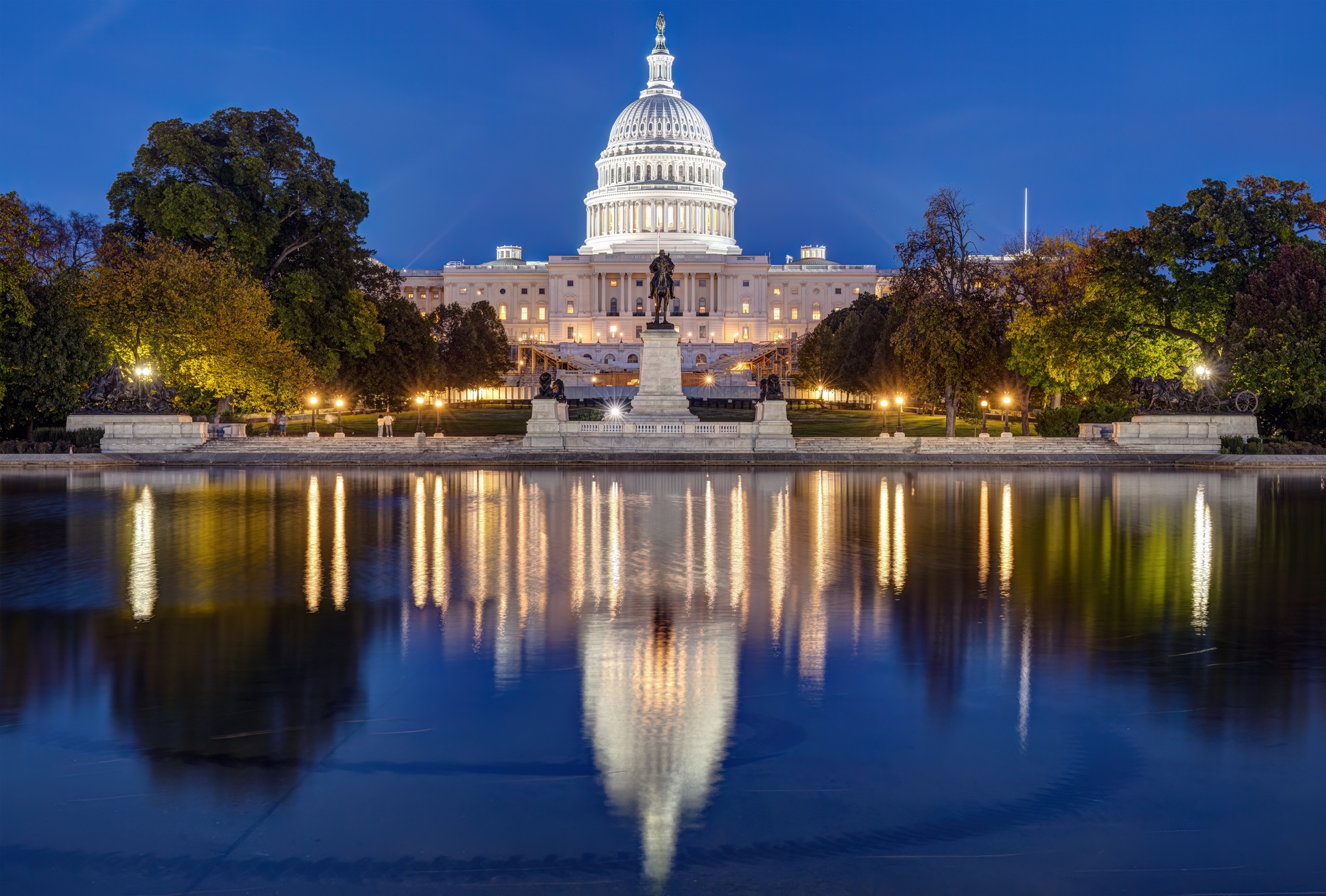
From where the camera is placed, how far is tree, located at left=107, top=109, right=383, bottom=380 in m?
54.4

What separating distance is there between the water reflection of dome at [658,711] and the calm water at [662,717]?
4 centimetres

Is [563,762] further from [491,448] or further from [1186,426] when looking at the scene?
[1186,426]

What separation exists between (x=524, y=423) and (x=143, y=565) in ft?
153

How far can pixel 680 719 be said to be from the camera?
Result: 927 centimetres

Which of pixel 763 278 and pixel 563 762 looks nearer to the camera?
pixel 563 762

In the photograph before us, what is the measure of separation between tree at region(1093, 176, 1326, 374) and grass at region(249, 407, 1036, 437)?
8811mm

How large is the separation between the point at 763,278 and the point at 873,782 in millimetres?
156732

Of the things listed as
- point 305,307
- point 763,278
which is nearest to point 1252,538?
point 305,307

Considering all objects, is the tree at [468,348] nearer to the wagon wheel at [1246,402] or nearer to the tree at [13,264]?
the tree at [13,264]

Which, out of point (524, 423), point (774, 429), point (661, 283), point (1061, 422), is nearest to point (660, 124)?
point (524, 423)

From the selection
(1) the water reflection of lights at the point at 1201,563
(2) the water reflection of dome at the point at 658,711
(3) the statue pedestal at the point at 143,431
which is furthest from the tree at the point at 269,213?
(2) the water reflection of dome at the point at 658,711

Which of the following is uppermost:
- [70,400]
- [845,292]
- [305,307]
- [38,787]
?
[845,292]

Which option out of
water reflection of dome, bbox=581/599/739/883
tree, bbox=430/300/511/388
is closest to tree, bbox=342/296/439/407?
tree, bbox=430/300/511/388

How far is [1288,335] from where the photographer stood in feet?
146
